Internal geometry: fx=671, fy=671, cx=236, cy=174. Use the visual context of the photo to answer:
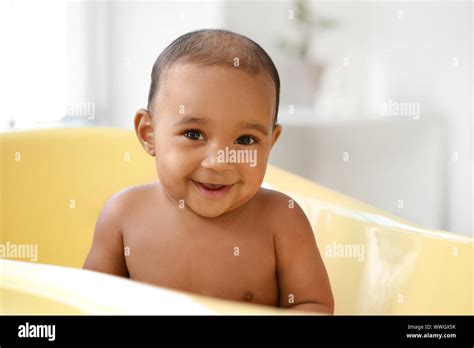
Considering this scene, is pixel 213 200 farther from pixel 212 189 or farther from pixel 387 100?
pixel 387 100

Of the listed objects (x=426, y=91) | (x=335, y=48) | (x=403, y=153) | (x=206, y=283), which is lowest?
(x=206, y=283)

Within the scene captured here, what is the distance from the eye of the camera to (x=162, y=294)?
52 cm

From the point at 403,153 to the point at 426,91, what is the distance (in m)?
0.28

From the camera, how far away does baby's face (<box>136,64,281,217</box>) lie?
71cm

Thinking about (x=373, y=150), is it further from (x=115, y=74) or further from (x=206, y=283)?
(x=206, y=283)

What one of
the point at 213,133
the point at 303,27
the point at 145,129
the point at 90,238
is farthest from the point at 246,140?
the point at 303,27

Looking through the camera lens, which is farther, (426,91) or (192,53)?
(426,91)

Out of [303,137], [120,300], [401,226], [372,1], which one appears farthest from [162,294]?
[372,1]

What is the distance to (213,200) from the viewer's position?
75 centimetres

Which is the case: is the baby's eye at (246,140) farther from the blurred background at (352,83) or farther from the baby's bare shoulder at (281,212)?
the blurred background at (352,83)

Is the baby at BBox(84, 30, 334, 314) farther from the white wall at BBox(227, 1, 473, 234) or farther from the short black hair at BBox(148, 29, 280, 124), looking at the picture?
the white wall at BBox(227, 1, 473, 234)

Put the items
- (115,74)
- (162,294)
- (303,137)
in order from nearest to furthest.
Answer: (162,294), (115,74), (303,137)

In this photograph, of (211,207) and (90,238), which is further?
(90,238)

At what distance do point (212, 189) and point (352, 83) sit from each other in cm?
187
